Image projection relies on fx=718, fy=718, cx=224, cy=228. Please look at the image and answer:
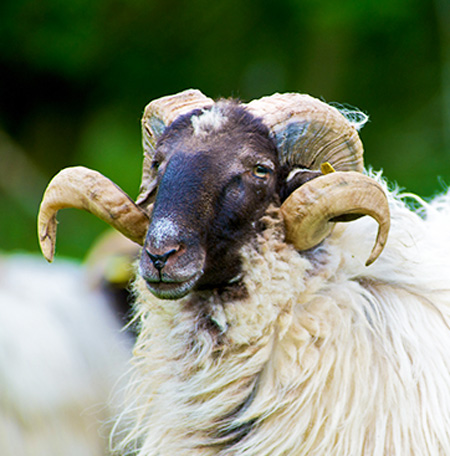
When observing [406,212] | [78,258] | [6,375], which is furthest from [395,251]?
[78,258]

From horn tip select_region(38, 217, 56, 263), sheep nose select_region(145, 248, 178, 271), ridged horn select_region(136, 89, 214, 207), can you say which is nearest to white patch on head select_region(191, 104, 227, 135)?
ridged horn select_region(136, 89, 214, 207)

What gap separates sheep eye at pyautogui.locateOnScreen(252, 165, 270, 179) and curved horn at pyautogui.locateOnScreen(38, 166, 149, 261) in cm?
47

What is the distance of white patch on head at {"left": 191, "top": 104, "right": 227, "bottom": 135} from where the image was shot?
269cm

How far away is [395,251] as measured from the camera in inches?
112

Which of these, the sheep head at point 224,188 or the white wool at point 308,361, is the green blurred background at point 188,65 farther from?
the white wool at point 308,361

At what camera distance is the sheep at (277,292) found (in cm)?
250

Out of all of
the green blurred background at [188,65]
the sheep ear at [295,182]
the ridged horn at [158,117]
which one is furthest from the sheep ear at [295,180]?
the green blurred background at [188,65]

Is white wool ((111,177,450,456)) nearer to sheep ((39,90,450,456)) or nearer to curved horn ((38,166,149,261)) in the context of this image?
sheep ((39,90,450,456))

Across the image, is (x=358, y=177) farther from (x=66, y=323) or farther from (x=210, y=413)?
(x=66, y=323)

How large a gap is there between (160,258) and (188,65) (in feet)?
38.4

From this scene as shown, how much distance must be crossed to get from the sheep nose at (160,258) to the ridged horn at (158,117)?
533mm

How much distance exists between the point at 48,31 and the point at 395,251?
38.0 feet

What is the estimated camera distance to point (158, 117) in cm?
296

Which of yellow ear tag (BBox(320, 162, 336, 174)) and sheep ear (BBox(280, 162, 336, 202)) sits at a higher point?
yellow ear tag (BBox(320, 162, 336, 174))
